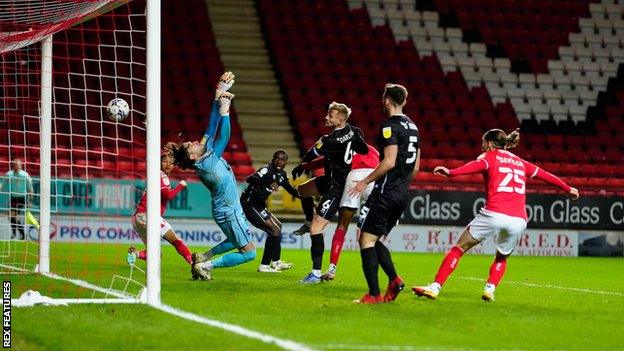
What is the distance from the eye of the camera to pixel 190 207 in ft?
77.5

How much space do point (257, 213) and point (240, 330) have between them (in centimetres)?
711

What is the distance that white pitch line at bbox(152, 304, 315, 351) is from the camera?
23.5 feet

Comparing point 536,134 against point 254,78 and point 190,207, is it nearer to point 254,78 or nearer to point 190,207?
point 254,78

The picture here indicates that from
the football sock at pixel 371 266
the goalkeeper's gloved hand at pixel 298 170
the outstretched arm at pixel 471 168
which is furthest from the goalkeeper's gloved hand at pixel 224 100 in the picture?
the outstretched arm at pixel 471 168

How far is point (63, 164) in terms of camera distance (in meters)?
A: 18.5

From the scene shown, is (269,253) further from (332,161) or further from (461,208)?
(461,208)

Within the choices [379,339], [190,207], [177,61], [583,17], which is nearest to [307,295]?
[379,339]

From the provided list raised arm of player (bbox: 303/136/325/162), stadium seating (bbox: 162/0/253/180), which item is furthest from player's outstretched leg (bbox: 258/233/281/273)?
stadium seating (bbox: 162/0/253/180)

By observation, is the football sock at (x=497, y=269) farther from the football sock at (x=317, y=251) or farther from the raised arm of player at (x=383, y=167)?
the football sock at (x=317, y=251)

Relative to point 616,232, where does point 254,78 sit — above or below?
above

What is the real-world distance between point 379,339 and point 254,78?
2408cm

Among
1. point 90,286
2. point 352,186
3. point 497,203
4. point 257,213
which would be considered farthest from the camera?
point 257,213

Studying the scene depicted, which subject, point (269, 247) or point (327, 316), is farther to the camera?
point (269, 247)

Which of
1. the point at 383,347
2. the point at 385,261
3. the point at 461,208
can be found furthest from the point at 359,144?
the point at 461,208
